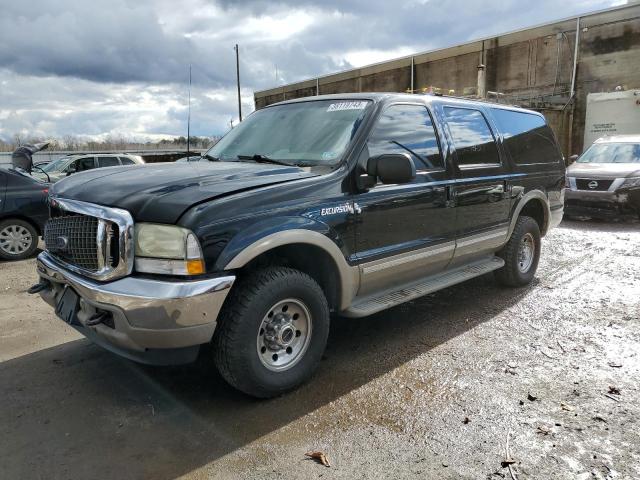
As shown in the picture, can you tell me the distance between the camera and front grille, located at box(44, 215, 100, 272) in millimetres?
2891

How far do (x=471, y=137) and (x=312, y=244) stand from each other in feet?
7.51

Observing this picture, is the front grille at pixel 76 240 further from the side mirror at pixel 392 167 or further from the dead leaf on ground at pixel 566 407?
the dead leaf on ground at pixel 566 407

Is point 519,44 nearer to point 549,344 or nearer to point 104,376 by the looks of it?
point 549,344

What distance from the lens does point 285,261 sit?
331 cm

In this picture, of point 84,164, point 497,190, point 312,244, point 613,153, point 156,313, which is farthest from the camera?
point 84,164

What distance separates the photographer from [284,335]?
10.4 ft

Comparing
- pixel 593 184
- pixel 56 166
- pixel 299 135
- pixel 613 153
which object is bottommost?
pixel 593 184

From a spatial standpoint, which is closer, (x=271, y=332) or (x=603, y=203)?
(x=271, y=332)

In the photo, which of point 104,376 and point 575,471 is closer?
point 575,471

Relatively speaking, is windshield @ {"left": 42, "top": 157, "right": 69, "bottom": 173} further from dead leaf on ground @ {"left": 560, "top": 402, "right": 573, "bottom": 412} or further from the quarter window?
dead leaf on ground @ {"left": 560, "top": 402, "right": 573, "bottom": 412}

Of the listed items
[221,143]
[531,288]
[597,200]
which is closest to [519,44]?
[597,200]

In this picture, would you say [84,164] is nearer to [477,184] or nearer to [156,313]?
[477,184]

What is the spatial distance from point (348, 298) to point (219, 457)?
136 centimetres

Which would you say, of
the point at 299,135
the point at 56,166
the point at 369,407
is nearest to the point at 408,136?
the point at 299,135
